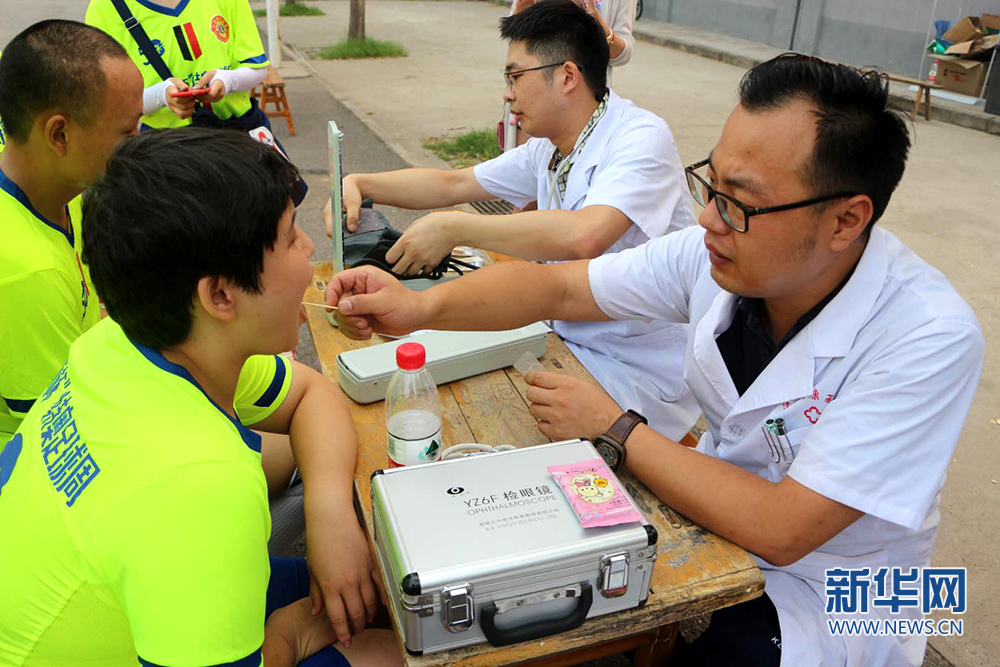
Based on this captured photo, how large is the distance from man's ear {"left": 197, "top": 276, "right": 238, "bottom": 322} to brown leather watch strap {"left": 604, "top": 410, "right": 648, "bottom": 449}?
79 cm

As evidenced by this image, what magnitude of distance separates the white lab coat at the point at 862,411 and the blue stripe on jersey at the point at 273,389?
1.01 m

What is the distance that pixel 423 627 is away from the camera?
1.16 meters

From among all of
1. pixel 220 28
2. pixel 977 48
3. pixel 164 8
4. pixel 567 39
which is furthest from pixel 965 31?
pixel 164 8

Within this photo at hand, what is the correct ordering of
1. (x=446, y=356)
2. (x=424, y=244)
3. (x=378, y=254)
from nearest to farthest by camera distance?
(x=446, y=356) < (x=424, y=244) < (x=378, y=254)

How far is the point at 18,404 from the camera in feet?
6.05

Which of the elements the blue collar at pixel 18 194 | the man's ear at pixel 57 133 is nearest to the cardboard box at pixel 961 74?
the man's ear at pixel 57 133

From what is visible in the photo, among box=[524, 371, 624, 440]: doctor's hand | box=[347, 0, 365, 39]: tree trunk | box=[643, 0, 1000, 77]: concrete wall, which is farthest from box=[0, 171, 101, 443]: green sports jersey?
box=[347, 0, 365, 39]: tree trunk

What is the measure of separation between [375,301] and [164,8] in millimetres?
2397

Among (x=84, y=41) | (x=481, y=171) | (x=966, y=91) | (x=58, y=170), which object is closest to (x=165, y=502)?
(x=58, y=170)

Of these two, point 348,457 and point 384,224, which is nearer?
point 348,457

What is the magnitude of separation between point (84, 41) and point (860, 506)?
7.48 ft

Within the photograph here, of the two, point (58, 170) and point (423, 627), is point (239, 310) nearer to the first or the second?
point (423, 627)

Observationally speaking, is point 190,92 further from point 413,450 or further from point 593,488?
point 593,488

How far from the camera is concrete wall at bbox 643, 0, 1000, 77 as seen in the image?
33.5 ft
